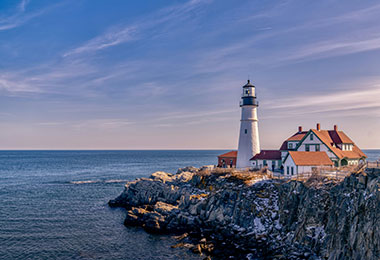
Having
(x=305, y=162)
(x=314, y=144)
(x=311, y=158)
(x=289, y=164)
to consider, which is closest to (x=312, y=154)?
(x=311, y=158)

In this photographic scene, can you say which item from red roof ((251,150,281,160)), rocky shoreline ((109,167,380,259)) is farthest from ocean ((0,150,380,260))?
red roof ((251,150,281,160))

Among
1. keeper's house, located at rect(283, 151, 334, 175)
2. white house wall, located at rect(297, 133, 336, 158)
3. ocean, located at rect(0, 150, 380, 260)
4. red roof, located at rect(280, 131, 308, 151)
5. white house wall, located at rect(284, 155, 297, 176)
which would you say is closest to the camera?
ocean, located at rect(0, 150, 380, 260)

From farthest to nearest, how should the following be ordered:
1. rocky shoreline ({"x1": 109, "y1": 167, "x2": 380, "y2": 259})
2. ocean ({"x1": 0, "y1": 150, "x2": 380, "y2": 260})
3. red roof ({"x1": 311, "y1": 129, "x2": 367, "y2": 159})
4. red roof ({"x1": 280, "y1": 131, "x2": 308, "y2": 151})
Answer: red roof ({"x1": 280, "y1": 131, "x2": 308, "y2": 151}) → red roof ({"x1": 311, "y1": 129, "x2": 367, "y2": 159}) → ocean ({"x1": 0, "y1": 150, "x2": 380, "y2": 260}) → rocky shoreline ({"x1": 109, "y1": 167, "x2": 380, "y2": 259})

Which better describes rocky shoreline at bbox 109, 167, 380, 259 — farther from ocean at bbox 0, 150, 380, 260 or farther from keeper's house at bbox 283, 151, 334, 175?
keeper's house at bbox 283, 151, 334, 175

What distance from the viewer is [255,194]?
3675 centimetres

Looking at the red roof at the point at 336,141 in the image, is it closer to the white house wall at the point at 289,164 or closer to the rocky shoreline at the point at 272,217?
the white house wall at the point at 289,164

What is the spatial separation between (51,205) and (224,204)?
31731 millimetres

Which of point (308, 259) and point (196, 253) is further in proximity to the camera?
point (196, 253)

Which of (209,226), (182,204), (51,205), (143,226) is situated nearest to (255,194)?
(209,226)

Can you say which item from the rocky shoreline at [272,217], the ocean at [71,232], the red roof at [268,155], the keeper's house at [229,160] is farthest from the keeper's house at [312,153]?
the ocean at [71,232]

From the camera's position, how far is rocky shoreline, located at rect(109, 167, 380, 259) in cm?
2217

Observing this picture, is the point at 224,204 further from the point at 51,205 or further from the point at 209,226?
the point at 51,205

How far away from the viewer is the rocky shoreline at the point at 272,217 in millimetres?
22172

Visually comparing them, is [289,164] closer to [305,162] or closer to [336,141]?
[305,162]
